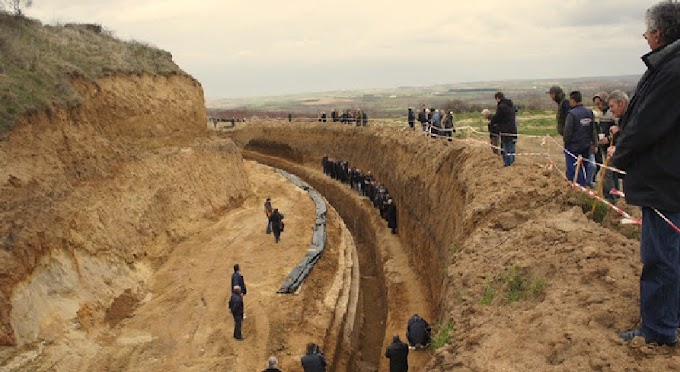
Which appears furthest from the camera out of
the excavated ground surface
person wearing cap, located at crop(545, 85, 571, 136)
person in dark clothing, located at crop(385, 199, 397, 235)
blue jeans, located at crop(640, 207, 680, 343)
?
person in dark clothing, located at crop(385, 199, 397, 235)

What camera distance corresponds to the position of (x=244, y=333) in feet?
40.8

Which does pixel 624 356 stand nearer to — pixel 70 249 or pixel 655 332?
pixel 655 332

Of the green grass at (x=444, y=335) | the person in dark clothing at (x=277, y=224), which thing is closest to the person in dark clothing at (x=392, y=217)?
the person in dark clothing at (x=277, y=224)

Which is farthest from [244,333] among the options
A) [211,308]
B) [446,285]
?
[446,285]

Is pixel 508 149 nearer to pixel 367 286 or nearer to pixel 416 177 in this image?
pixel 416 177

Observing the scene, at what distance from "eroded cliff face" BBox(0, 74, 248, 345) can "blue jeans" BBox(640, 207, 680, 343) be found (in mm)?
11040

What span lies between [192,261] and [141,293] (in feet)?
8.02

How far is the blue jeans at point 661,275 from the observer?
4.17 metres

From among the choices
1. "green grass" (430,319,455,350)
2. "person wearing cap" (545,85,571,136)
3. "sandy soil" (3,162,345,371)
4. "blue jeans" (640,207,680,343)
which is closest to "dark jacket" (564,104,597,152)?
"person wearing cap" (545,85,571,136)

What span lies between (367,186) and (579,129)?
16826 millimetres

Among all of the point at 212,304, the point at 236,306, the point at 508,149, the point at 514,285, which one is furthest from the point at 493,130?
the point at 212,304

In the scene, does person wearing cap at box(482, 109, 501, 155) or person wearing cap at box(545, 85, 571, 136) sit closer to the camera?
person wearing cap at box(545, 85, 571, 136)

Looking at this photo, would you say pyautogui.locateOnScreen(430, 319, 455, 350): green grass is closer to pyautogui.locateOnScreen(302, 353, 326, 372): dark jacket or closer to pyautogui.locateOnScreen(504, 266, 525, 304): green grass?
pyautogui.locateOnScreen(504, 266, 525, 304): green grass

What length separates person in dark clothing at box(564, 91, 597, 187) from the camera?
385 inches
